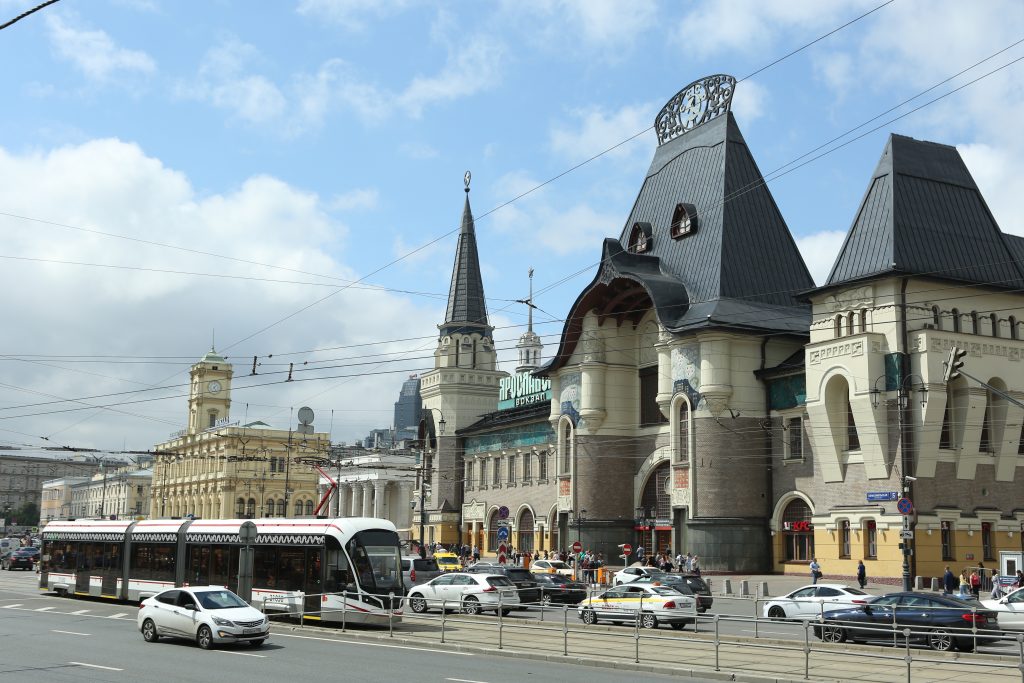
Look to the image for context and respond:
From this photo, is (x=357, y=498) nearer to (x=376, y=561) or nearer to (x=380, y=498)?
(x=380, y=498)

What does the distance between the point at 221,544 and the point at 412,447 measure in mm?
55815

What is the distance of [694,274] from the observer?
5606cm

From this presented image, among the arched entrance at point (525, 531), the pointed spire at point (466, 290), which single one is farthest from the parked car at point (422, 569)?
the pointed spire at point (466, 290)

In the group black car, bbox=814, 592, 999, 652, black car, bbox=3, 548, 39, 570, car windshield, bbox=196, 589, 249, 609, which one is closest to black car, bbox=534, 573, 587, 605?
black car, bbox=814, 592, 999, 652

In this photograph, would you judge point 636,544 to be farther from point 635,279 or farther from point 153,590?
point 153,590

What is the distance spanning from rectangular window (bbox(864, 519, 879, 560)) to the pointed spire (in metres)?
42.3

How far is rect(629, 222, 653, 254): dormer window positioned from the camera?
60969mm

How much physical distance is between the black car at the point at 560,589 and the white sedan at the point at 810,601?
8.45 m

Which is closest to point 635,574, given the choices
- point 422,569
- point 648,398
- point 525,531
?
point 422,569

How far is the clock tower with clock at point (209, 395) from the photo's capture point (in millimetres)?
129375

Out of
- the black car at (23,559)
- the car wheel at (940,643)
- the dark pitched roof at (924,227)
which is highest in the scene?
the dark pitched roof at (924,227)

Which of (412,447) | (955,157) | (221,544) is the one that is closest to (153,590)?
(221,544)

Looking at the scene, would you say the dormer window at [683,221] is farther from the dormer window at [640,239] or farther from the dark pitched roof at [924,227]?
the dark pitched roof at [924,227]

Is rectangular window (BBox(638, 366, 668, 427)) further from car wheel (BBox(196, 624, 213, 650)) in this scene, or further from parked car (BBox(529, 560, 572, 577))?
car wheel (BBox(196, 624, 213, 650))
